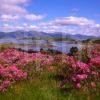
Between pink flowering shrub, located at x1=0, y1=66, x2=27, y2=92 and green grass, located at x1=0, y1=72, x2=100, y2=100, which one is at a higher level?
pink flowering shrub, located at x1=0, y1=66, x2=27, y2=92

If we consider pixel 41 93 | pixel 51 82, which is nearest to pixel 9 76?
pixel 51 82

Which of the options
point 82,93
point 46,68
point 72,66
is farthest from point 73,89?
point 46,68

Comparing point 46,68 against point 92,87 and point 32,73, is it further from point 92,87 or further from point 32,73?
point 92,87

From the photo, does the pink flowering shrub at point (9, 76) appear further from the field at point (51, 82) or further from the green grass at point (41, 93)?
the green grass at point (41, 93)

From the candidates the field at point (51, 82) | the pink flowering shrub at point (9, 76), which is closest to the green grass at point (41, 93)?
the field at point (51, 82)

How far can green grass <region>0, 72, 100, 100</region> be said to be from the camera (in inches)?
473

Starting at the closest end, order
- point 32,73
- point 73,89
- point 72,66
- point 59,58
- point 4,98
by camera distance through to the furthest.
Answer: point 4,98 < point 73,89 < point 72,66 < point 32,73 < point 59,58

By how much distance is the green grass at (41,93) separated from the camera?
1202cm

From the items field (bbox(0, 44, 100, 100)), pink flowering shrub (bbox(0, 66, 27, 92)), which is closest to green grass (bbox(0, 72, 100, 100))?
field (bbox(0, 44, 100, 100))

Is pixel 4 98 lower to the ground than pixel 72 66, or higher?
lower

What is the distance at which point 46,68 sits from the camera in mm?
18156

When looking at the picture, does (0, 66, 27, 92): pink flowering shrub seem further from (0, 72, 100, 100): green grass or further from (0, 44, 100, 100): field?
(0, 72, 100, 100): green grass

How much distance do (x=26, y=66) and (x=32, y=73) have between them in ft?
3.05

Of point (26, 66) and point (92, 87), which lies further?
point (26, 66)
